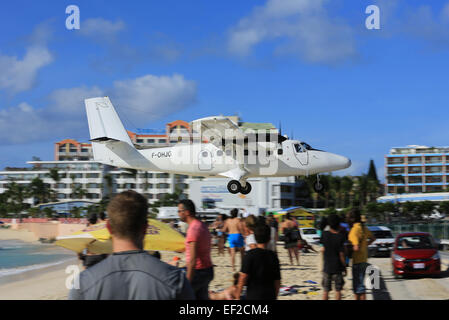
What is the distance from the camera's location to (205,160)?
22453 mm

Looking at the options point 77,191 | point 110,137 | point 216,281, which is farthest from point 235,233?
point 77,191

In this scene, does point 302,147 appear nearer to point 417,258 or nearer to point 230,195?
point 417,258

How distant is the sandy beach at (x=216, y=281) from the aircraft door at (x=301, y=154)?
15.7 ft

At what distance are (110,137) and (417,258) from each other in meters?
15.9

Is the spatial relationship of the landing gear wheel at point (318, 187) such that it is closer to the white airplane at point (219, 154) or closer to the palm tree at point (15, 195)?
the white airplane at point (219, 154)

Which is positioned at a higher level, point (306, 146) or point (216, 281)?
point (306, 146)

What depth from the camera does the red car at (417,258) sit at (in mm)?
14531

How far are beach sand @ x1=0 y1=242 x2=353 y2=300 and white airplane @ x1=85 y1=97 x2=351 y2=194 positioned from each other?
4455 millimetres

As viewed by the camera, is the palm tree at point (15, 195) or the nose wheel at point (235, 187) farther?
the palm tree at point (15, 195)

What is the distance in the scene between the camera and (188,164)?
2233 cm

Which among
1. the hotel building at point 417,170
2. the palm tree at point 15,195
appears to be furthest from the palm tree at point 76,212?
the hotel building at point 417,170

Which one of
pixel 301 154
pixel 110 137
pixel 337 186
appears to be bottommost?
pixel 337 186

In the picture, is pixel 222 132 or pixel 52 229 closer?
pixel 222 132

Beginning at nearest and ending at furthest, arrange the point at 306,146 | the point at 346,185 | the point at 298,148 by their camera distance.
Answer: the point at 298,148 → the point at 306,146 → the point at 346,185
